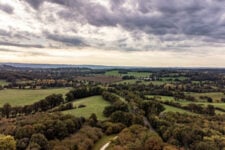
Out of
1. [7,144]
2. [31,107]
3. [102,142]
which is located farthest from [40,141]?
[31,107]

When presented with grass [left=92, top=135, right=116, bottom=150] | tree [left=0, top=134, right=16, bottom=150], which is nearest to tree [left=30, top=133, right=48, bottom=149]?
tree [left=0, top=134, right=16, bottom=150]

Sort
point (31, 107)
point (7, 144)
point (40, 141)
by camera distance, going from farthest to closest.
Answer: point (31, 107), point (40, 141), point (7, 144)

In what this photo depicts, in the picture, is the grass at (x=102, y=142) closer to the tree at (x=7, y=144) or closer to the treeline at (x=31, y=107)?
the tree at (x=7, y=144)

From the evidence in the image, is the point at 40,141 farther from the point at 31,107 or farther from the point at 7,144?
the point at 31,107

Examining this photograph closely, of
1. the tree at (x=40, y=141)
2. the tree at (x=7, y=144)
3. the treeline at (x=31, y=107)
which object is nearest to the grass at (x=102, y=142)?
the tree at (x=40, y=141)

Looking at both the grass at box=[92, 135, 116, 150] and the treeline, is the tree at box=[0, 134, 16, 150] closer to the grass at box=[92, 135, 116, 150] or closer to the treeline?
the grass at box=[92, 135, 116, 150]

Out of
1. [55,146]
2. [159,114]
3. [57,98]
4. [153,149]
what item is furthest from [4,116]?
[153,149]

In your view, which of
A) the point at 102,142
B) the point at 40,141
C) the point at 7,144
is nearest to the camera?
the point at 7,144

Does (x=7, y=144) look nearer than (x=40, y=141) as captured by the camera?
Yes

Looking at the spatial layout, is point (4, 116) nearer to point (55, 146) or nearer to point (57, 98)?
point (57, 98)

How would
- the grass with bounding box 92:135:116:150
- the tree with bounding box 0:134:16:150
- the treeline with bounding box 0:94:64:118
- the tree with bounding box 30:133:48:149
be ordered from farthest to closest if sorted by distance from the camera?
the treeline with bounding box 0:94:64:118, the grass with bounding box 92:135:116:150, the tree with bounding box 30:133:48:149, the tree with bounding box 0:134:16:150

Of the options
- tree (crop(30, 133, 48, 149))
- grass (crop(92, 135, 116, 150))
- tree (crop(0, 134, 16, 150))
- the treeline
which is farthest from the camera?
the treeline

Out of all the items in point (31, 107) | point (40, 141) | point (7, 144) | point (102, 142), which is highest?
point (7, 144)
